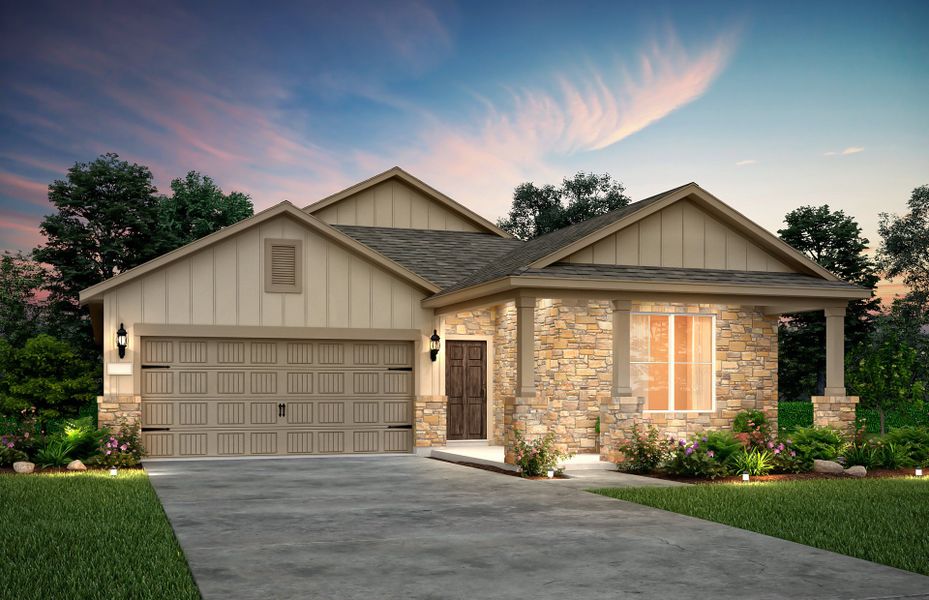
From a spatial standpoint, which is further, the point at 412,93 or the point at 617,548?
the point at 412,93

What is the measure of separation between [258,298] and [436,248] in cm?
552

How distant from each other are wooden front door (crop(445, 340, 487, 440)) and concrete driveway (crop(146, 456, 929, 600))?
22.5 feet

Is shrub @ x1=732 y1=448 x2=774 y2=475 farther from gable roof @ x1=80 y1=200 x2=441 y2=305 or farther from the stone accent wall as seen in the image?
the stone accent wall

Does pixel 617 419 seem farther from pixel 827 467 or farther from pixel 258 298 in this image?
pixel 258 298

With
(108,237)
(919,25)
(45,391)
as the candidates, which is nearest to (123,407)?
(45,391)

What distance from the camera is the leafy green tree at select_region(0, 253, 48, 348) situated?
3200 centimetres

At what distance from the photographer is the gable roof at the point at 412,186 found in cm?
2306

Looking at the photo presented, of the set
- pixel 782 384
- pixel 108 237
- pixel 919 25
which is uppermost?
pixel 919 25

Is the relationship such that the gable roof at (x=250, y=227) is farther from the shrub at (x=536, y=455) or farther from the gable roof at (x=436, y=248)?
the shrub at (x=536, y=455)

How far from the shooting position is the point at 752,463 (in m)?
14.3

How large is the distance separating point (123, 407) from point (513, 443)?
747 centimetres

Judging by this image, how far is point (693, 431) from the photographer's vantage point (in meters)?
17.2

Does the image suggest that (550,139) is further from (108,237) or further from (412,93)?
(108,237)

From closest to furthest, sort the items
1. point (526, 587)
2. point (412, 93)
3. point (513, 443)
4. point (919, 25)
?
1. point (526, 587)
2. point (513, 443)
3. point (412, 93)
4. point (919, 25)
